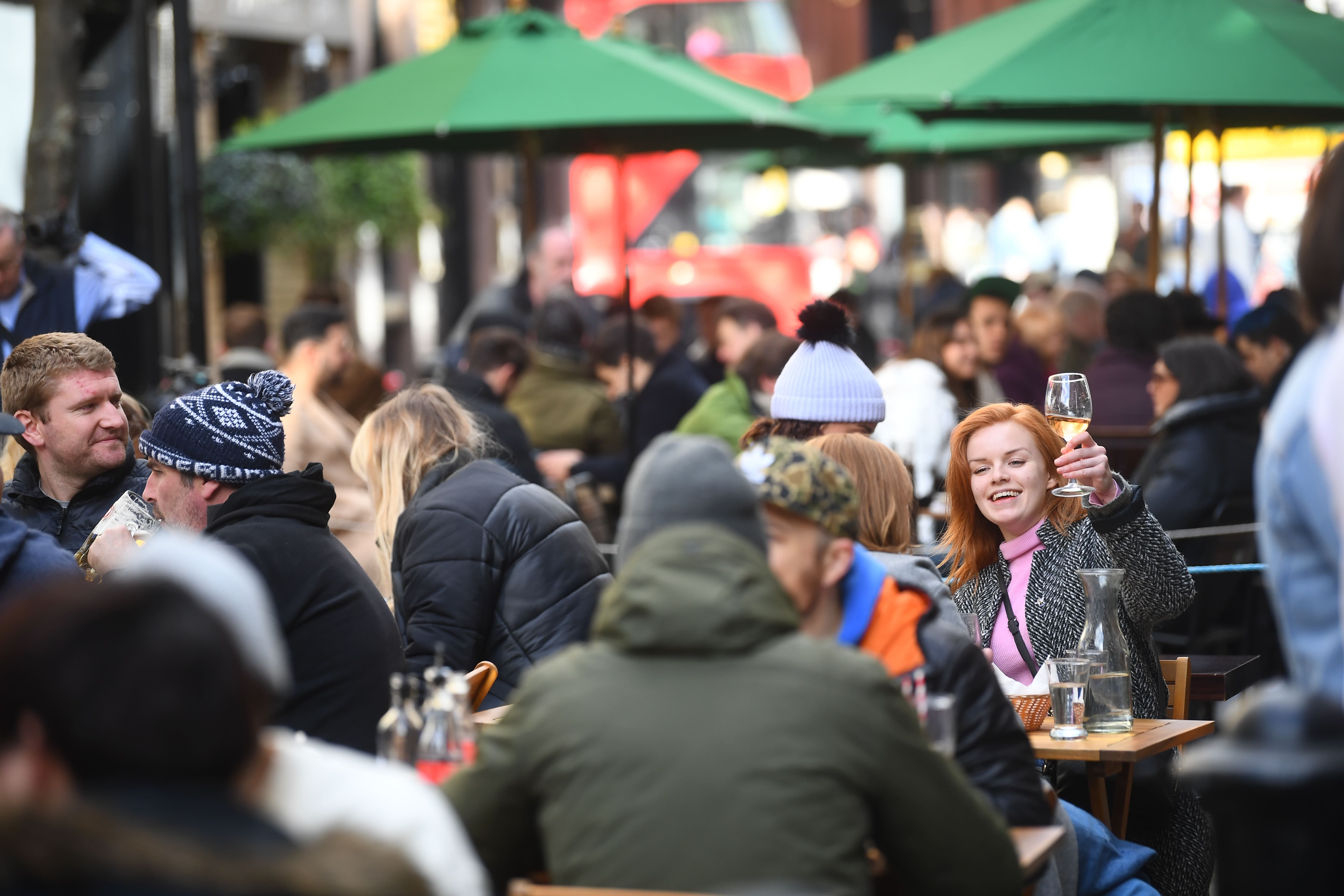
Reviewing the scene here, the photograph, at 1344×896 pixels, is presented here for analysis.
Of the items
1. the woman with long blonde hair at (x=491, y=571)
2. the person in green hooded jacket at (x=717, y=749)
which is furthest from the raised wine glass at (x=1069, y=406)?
the person in green hooded jacket at (x=717, y=749)

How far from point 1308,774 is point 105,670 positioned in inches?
63.8

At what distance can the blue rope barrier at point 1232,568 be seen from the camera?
19.8ft

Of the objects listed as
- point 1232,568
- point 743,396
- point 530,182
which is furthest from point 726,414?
point 530,182

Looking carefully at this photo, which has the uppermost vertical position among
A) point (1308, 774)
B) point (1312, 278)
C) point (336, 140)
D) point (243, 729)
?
point (336, 140)

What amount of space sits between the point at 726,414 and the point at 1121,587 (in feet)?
11.8

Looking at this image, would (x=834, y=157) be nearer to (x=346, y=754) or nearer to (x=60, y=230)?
(x=60, y=230)

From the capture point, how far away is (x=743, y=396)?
816 cm

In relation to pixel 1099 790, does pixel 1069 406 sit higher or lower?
higher

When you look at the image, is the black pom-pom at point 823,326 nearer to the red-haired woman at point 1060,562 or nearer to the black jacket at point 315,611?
the red-haired woman at point 1060,562

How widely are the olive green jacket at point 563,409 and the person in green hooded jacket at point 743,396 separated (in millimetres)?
738

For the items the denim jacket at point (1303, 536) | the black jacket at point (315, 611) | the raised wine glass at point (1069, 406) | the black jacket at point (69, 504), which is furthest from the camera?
the black jacket at point (69, 504)

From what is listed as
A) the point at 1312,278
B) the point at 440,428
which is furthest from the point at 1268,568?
the point at 440,428

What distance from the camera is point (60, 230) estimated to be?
7.31 meters

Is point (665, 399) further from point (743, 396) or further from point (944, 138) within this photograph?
point (944, 138)
